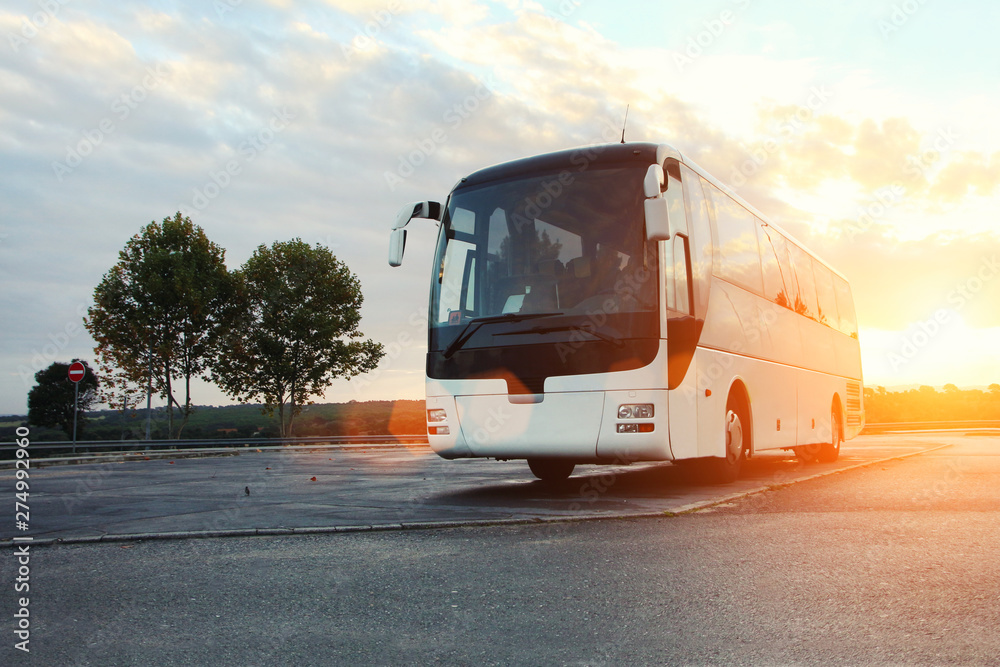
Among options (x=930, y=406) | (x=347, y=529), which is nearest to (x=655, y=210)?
(x=347, y=529)

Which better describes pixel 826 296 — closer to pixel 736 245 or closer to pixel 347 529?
pixel 736 245

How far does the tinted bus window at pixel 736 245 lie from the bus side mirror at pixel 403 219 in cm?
355

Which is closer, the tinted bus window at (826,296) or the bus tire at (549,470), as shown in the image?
the bus tire at (549,470)

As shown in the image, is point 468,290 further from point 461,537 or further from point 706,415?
point 461,537

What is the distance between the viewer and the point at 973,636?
3623mm

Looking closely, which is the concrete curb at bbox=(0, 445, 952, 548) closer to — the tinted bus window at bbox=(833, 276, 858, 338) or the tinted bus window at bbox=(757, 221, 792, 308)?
the tinted bus window at bbox=(757, 221, 792, 308)

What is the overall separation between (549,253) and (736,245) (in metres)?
3.37

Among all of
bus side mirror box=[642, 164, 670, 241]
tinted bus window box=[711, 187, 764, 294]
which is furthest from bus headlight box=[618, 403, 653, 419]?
tinted bus window box=[711, 187, 764, 294]

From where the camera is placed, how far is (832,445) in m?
16.0

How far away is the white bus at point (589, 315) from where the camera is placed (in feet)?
28.1

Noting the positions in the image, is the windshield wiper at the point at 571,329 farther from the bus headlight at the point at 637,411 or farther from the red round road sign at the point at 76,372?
the red round road sign at the point at 76,372

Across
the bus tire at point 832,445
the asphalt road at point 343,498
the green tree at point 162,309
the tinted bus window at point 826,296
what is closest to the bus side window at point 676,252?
the asphalt road at point 343,498

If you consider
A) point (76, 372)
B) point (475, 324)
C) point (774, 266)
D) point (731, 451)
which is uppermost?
point (774, 266)

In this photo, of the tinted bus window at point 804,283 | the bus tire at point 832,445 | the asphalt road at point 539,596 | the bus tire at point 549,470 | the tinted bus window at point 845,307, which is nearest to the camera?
the asphalt road at point 539,596
